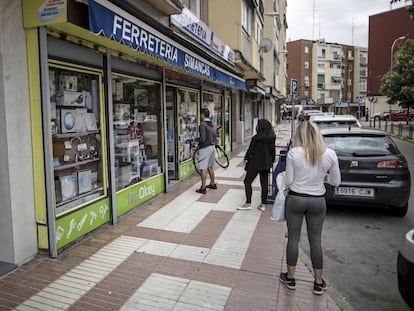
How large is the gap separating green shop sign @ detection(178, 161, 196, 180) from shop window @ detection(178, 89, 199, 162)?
0.15 m

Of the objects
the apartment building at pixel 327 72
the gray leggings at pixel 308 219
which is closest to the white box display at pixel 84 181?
the gray leggings at pixel 308 219

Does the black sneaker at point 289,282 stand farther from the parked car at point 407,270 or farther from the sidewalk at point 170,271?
the parked car at point 407,270

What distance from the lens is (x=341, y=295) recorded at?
11.6ft

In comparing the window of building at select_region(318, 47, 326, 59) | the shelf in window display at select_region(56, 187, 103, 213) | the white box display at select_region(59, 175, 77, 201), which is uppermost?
the window of building at select_region(318, 47, 326, 59)

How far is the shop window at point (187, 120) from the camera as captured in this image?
875 cm

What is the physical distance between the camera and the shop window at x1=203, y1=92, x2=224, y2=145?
440 inches

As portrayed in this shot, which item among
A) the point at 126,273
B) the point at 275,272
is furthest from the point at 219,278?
the point at 126,273

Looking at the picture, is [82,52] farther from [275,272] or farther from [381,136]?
[381,136]

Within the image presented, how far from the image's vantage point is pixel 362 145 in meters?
6.07

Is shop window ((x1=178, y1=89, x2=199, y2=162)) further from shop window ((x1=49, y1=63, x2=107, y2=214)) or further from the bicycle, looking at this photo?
shop window ((x1=49, y1=63, x2=107, y2=214))

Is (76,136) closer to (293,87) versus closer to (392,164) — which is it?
(392,164)

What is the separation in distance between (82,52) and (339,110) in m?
76.0

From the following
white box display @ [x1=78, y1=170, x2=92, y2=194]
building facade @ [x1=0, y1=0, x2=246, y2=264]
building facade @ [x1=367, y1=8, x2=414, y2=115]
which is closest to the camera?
building facade @ [x1=0, y1=0, x2=246, y2=264]

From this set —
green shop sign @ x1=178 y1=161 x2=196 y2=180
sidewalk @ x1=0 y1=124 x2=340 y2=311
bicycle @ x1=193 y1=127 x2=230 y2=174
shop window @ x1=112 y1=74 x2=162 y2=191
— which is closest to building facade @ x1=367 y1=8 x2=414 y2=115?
bicycle @ x1=193 y1=127 x2=230 y2=174
